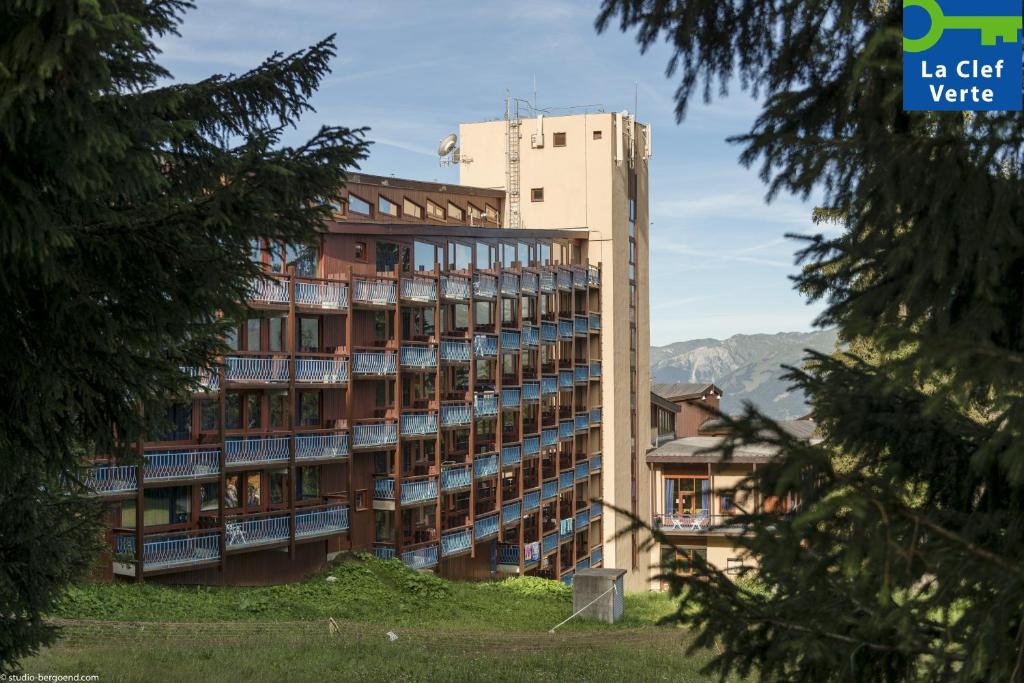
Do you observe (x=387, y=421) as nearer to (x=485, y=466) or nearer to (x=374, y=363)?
(x=374, y=363)

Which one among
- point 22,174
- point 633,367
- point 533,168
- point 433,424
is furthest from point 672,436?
point 22,174

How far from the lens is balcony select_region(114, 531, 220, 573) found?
2752 centimetres

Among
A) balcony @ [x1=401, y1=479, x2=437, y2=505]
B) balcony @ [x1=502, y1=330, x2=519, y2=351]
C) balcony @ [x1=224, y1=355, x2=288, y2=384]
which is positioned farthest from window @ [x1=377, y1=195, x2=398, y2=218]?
balcony @ [x1=224, y1=355, x2=288, y2=384]

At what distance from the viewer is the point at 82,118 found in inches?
310

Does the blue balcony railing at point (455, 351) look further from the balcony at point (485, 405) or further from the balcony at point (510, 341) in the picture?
the balcony at point (510, 341)

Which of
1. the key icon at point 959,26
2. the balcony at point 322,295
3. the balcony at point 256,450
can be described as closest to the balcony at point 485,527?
the balcony at point 256,450

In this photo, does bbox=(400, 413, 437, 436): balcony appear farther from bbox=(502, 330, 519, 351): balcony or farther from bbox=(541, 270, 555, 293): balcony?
bbox=(541, 270, 555, 293): balcony

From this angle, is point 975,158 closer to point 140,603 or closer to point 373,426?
point 140,603

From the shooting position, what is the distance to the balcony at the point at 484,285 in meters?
42.6

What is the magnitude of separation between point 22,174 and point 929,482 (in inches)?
301

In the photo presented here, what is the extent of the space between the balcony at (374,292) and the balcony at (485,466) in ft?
31.0

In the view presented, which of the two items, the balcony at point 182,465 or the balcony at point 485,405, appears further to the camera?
the balcony at point 485,405

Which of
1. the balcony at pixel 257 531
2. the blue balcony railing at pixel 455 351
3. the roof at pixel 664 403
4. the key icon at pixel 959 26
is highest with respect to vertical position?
the key icon at pixel 959 26

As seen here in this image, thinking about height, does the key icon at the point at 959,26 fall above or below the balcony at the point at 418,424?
above
